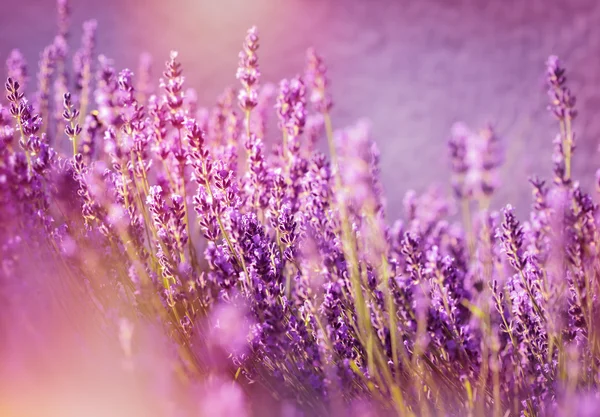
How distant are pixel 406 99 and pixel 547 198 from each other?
1519 millimetres

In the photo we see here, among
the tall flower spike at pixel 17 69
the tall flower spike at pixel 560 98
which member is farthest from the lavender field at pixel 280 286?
the tall flower spike at pixel 17 69

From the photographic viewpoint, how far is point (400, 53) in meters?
2.40

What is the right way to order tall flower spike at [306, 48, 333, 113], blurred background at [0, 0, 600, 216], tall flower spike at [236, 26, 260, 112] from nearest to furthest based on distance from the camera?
1. tall flower spike at [306, 48, 333, 113]
2. tall flower spike at [236, 26, 260, 112]
3. blurred background at [0, 0, 600, 216]

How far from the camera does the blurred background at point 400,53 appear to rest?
7.31 ft

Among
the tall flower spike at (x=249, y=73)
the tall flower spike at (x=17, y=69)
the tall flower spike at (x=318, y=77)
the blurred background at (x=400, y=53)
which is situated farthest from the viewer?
the blurred background at (x=400, y=53)

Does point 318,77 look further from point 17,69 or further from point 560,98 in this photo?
point 17,69

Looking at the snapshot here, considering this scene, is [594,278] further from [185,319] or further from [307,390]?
[185,319]

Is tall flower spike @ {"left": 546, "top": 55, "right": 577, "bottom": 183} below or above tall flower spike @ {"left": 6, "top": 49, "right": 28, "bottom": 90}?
below

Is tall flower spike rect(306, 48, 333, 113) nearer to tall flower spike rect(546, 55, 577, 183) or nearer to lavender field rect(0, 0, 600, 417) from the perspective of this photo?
lavender field rect(0, 0, 600, 417)

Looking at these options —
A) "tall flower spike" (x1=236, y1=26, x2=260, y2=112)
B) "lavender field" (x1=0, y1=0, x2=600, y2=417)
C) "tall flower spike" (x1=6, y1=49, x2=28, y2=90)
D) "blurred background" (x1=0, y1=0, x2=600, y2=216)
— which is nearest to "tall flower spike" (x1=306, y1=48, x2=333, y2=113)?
"lavender field" (x1=0, y1=0, x2=600, y2=417)

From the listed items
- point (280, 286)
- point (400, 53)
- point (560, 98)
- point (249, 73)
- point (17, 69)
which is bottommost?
point (280, 286)

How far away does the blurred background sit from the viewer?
7.31 feet

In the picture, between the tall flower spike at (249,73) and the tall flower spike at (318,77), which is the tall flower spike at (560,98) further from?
the tall flower spike at (249,73)

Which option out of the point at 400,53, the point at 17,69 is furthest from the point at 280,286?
the point at 400,53
